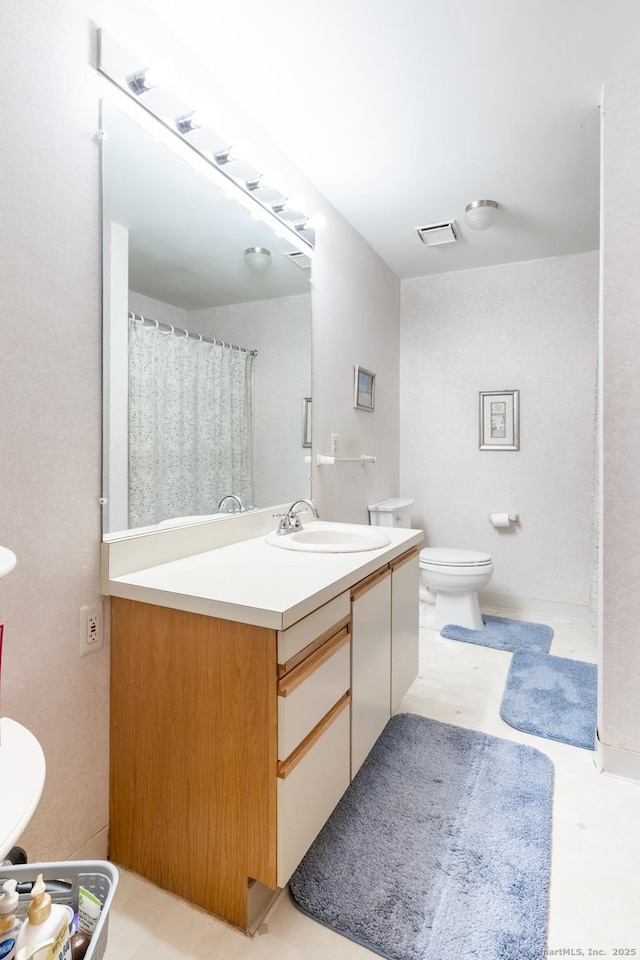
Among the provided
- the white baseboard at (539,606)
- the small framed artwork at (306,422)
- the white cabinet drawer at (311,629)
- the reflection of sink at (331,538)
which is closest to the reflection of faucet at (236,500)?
the reflection of sink at (331,538)

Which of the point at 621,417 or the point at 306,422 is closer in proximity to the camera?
the point at 621,417

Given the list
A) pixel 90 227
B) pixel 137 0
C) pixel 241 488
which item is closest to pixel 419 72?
pixel 137 0

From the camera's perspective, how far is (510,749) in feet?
5.95

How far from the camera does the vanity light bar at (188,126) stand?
1266 millimetres

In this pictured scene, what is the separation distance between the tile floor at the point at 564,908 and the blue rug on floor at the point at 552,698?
12cm

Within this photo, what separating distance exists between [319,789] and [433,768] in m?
0.65

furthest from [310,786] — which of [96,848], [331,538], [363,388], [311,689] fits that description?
[363,388]

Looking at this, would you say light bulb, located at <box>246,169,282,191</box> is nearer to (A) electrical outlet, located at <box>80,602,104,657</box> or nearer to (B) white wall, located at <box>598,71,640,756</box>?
(B) white wall, located at <box>598,71,640,756</box>

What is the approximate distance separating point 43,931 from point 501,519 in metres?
3.02

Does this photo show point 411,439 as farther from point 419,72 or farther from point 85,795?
point 85,795

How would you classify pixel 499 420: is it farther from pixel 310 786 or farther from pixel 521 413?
pixel 310 786

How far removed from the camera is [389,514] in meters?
3.00

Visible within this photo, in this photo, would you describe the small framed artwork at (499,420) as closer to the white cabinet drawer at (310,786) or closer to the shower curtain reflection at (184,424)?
the shower curtain reflection at (184,424)

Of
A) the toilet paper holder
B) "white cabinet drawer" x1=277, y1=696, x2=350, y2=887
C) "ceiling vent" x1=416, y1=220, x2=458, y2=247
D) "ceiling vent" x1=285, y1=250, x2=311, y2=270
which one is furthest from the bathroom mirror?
the toilet paper holder
